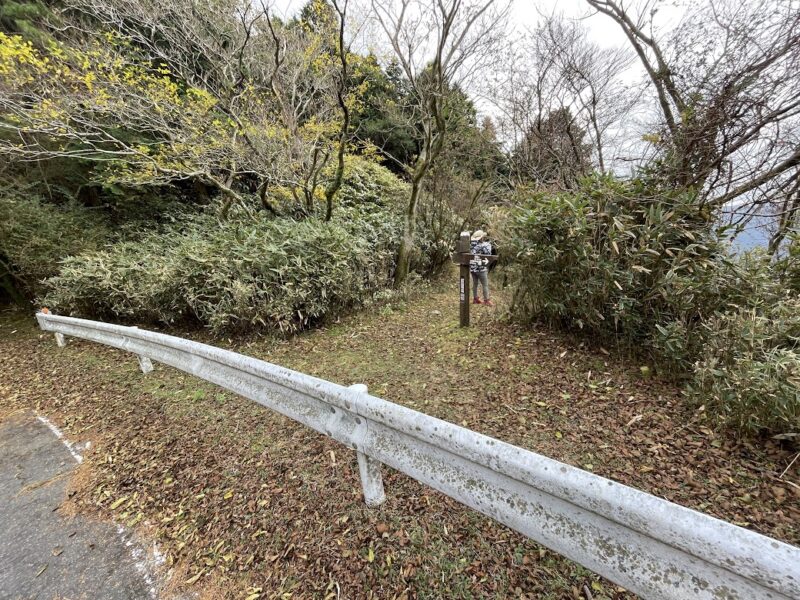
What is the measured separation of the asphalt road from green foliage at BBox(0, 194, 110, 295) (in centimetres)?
539

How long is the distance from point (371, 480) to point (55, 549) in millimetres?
1945

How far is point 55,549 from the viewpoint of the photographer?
1998 mm

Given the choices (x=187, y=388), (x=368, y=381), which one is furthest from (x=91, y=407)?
(x=368, y=381)

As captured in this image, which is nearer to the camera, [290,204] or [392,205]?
[290,204]

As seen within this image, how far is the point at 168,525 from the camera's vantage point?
2078 mm

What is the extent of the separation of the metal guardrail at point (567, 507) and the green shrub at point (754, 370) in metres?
1.87

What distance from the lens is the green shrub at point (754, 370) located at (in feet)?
6.68

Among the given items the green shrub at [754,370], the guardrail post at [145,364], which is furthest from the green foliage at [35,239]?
the green shrub at [754,370]

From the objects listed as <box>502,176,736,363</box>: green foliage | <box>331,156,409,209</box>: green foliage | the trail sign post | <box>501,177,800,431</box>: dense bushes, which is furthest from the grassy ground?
<box>331,156,409,209</box>: green foliage

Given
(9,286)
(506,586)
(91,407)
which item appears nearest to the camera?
(506,586)

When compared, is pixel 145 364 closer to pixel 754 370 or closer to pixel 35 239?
pixel 35 239

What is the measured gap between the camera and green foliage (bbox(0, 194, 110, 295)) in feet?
20.3

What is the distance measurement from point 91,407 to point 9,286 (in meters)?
6.38

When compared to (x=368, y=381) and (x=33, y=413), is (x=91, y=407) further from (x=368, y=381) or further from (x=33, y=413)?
(x=368, y=381)
